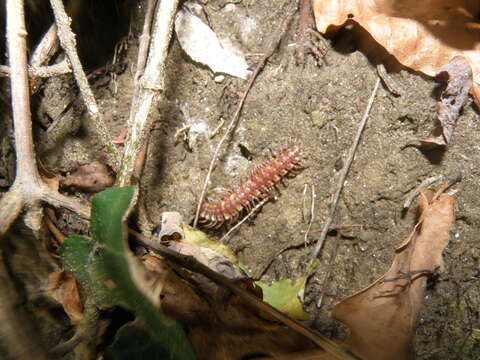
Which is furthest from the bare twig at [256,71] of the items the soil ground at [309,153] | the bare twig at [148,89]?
the bare twig at [148,89]

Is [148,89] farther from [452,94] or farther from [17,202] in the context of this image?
[452,94]

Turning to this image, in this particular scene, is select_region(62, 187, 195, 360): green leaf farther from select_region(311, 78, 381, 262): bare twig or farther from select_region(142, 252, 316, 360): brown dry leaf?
select_region(311, 78, 381, 262): bare twig

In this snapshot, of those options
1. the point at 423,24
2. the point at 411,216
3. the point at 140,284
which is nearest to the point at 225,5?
the point at 423,24

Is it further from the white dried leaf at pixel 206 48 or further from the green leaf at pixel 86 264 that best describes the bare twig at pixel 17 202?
the white dried leaf at pixel 206 48

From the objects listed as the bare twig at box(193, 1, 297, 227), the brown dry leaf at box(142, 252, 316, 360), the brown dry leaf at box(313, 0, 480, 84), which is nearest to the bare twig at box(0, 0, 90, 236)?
the brown dry leaf at box(142, 252, 316, 360)

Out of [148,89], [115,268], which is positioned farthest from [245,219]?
[115,268]
